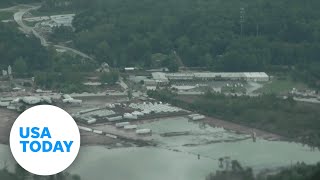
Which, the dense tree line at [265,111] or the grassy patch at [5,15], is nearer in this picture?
the dense tree line at [265,111]

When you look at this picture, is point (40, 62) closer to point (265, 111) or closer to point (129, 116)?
point (129, 116)

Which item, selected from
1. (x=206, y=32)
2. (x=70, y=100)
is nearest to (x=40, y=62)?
(x=70, y=100)

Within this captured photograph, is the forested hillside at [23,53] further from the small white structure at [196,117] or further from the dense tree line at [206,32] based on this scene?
the small white structure at [196,117]

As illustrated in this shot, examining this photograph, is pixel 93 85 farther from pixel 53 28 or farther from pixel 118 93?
pixel 53 28

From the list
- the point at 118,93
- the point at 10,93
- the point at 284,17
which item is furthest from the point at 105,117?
the point at 284,17

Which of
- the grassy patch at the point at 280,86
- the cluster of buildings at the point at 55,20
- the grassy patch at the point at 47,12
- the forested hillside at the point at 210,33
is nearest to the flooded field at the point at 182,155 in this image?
the grassy patch at the point at 280,86

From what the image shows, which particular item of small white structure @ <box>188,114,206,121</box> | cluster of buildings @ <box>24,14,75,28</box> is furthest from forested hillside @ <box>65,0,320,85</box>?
small white structure @ <box>188,114,206,121</box>
